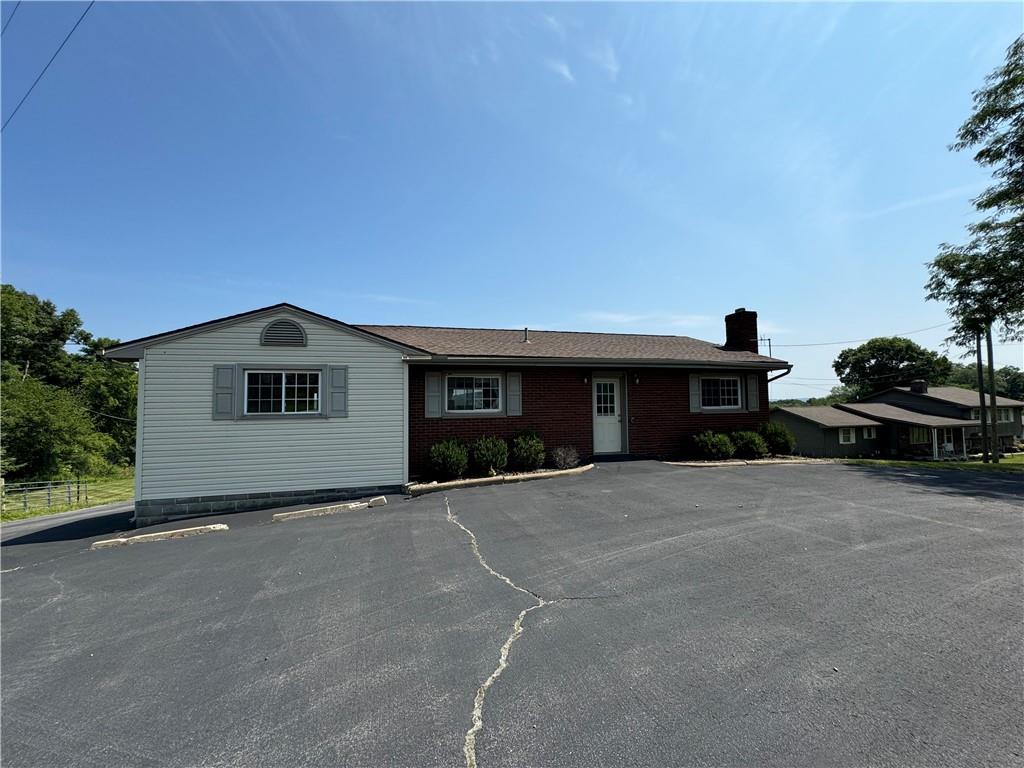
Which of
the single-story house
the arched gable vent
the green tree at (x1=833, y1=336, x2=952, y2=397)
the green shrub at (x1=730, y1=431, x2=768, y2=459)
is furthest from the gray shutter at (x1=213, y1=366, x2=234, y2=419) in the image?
the green tree at (x1=833, y1=336, x2=952, y2=397)

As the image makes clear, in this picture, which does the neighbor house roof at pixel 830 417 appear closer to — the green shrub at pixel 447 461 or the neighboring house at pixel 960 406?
the neighboring house at pixel 960 406

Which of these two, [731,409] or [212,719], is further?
[731,409]

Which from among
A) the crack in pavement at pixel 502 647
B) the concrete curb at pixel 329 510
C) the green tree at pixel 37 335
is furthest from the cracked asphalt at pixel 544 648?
the green tree at pixel 37 335

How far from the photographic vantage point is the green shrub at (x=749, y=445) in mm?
12703

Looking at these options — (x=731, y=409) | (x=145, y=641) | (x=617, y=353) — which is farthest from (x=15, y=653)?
(x=731, y=409)

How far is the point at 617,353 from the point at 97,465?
3741cm

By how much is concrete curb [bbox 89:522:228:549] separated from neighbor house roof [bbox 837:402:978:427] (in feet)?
129

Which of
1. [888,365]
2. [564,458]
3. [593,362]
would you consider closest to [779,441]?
[593,362]

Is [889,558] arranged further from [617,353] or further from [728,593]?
[617,353]

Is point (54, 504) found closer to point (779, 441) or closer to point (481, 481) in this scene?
point (481, 481)

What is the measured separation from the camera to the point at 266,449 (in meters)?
9.24

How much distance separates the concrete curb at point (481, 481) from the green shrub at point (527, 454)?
514 millimetres

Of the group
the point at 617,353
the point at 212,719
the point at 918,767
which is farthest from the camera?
the point at 617,353

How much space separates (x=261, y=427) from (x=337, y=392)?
1682 millimetres
